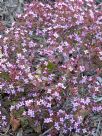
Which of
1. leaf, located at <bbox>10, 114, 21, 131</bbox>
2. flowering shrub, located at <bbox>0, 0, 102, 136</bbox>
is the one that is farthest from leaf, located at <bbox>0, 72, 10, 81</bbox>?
leaf, located at <bbox>10, 114, 21, 131</bbox>

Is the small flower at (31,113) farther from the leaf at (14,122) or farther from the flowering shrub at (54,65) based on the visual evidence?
the leaf at (14,122)

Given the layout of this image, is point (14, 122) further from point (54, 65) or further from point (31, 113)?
point (54, 65)

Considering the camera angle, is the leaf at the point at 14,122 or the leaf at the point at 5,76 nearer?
the leaf at the point at 14,122

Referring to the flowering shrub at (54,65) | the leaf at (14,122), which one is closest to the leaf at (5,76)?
the flowering shrub at (54,65)

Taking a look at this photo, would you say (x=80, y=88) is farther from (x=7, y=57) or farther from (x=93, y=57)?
(x=7, y=57)

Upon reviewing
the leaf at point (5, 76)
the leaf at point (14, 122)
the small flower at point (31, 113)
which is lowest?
the leaf at point (14, 122)

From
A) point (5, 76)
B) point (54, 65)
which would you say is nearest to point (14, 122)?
point (5, 76)

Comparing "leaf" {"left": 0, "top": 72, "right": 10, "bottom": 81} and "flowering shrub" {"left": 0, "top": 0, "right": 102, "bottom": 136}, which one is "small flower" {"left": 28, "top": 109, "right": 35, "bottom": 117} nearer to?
"flowering shrub" {"left": 0, "top": 0, "right": 102, "bottom": 136}

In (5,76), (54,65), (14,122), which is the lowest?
(14,122)

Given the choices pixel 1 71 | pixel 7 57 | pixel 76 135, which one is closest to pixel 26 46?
pixel 7 57
